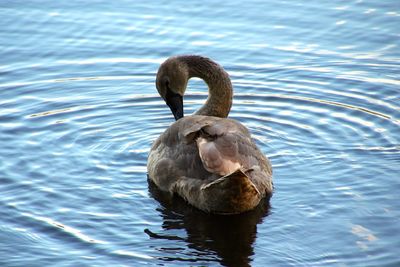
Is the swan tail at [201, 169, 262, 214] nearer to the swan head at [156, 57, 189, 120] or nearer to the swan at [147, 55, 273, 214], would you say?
the swan at [147, 55, 273, 214]

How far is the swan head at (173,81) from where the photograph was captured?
1221cm

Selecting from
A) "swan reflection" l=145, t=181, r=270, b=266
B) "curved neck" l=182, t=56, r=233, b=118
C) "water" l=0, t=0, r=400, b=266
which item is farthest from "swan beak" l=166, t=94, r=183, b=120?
"swan reflection" l=145, t=181, r=270, b=266

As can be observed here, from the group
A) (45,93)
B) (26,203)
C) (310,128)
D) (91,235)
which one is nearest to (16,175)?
(26,203)

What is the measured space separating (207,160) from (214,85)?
7.61 feet

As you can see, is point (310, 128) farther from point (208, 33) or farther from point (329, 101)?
point (208, 33)

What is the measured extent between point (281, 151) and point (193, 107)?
6.45 feet

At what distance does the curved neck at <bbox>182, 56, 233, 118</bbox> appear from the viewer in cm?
1236

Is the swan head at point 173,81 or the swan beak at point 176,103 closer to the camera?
the swan head at point 173,81

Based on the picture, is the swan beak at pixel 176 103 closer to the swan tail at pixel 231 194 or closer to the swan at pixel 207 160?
the swan at pixel 207 160

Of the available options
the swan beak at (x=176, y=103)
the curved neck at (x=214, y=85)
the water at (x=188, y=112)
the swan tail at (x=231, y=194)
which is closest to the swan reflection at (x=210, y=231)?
the water at (x=188, y=112)

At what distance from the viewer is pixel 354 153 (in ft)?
38.9

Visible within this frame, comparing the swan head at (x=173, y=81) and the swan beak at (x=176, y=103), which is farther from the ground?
the swan head at (x=173, y=81)

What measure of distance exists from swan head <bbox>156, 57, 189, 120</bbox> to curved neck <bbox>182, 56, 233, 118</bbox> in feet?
0.51

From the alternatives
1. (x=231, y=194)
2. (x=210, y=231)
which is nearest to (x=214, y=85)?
(x=231, y=194)
